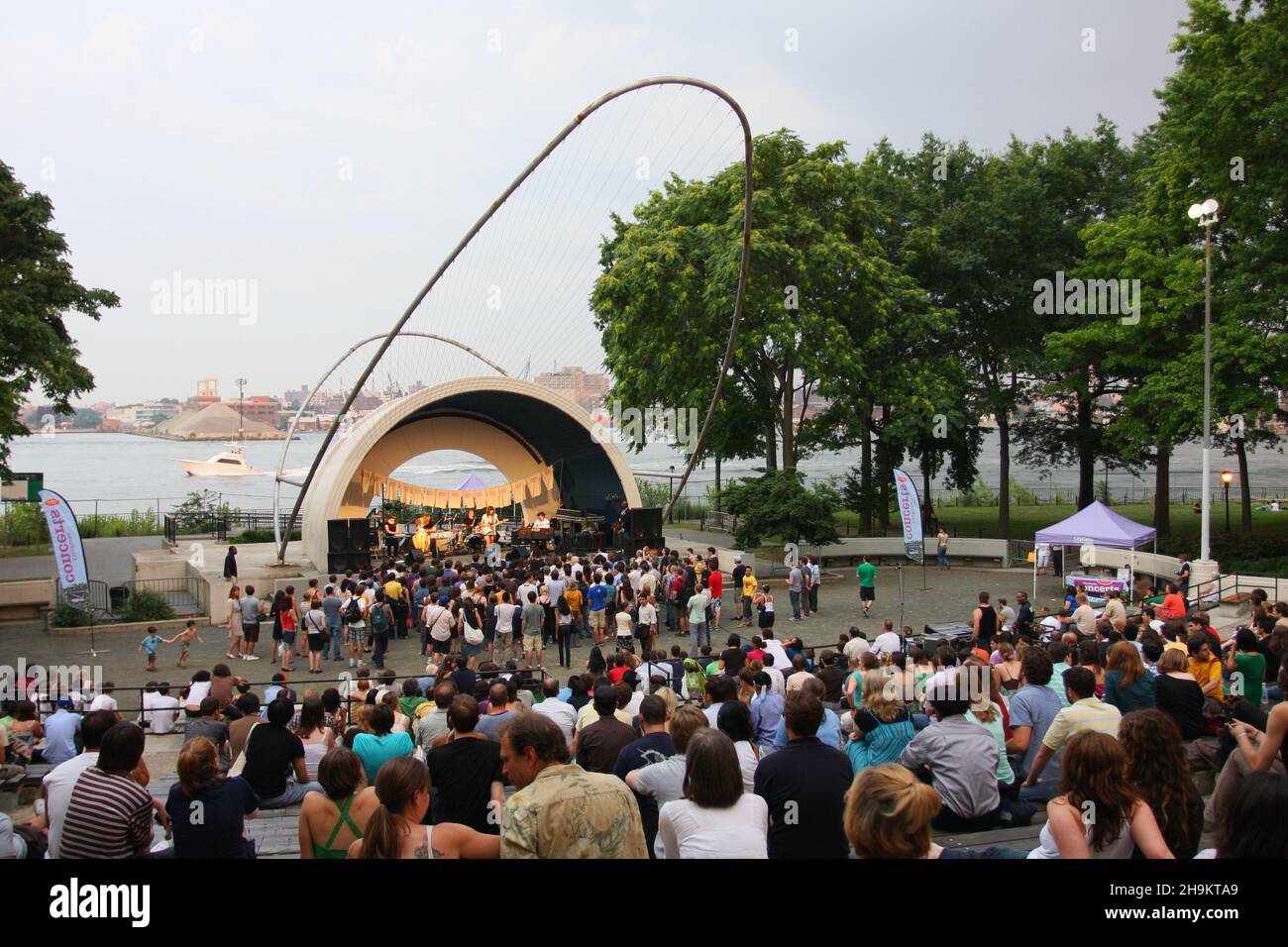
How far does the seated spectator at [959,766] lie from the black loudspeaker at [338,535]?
23.4 m

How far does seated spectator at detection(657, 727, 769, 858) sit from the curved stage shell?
25.5 meters

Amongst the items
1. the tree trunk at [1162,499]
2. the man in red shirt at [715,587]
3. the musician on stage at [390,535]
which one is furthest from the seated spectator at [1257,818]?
the tree trunk at [1162,499]

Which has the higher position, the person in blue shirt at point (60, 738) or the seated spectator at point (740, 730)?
the seated spectator at point (740, 730)

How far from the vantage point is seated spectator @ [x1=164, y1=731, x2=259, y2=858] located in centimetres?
523

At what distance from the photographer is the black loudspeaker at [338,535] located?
27.7 meters

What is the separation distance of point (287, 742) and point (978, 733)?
187 inches

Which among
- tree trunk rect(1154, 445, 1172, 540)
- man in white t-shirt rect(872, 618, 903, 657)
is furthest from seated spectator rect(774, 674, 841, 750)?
tree trunk rect(1154, 445, 1172, 540)

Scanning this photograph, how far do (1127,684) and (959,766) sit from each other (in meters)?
2.62

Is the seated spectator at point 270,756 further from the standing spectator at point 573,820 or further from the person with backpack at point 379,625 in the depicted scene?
the person with backpack at point 379,625

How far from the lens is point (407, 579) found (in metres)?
20.5

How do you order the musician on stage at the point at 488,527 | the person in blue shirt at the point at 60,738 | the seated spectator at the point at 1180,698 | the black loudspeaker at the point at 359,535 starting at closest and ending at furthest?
1. the seated spectator at the point at 1180,698
2. the person in blue shirt at the point at 60,738
3. the black loudspeaker at the point at 359,535
4. the musician on stage at the point at 488,527

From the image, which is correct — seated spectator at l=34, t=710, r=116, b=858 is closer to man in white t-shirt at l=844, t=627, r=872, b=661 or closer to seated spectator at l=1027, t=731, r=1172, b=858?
seated spectator at l=1027, t=731, r=1172, b=858

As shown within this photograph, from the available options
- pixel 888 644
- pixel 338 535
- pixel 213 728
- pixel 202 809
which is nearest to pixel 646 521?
pixel 338 535
